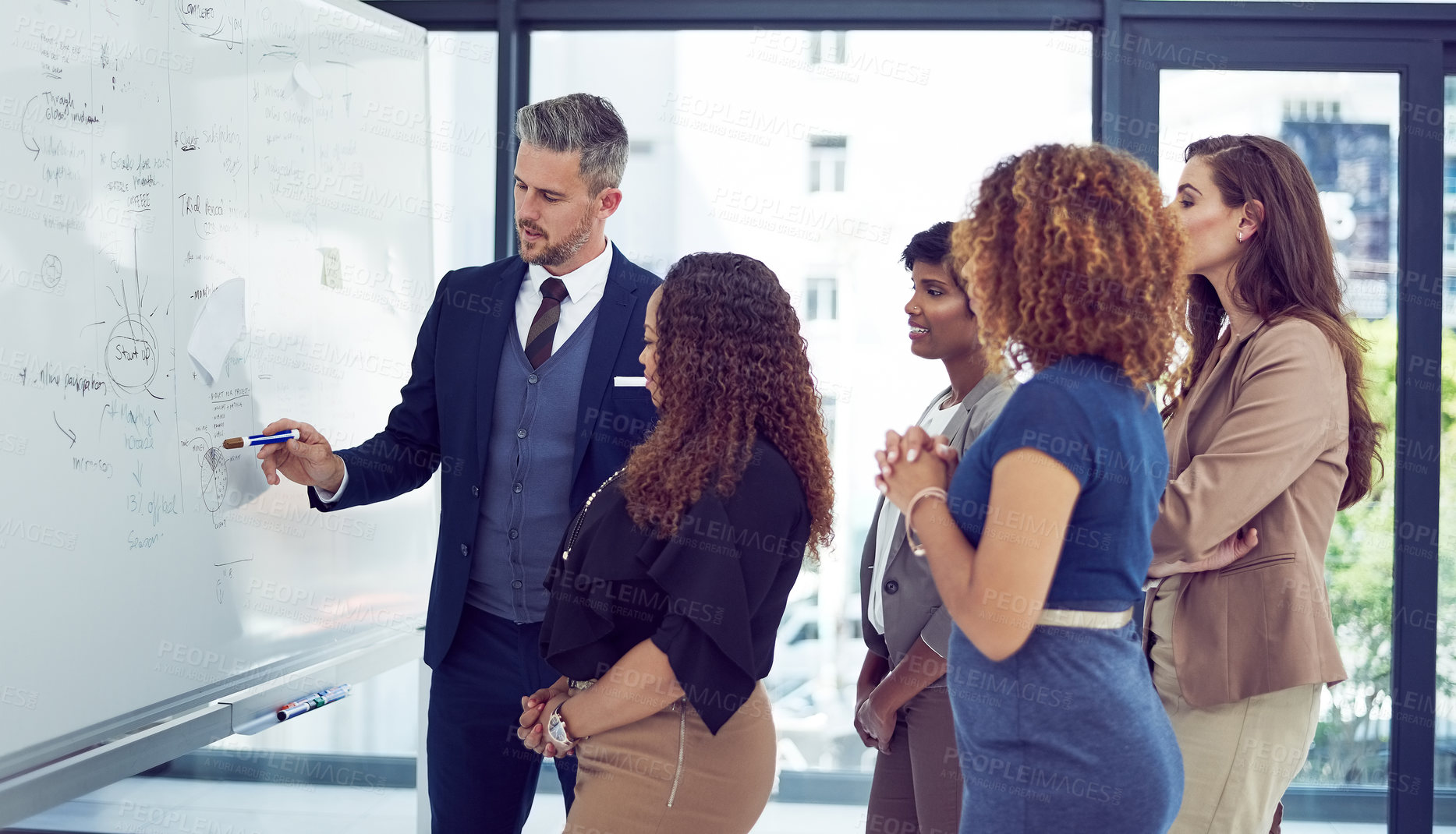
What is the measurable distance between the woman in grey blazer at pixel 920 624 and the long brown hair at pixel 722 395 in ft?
0.82

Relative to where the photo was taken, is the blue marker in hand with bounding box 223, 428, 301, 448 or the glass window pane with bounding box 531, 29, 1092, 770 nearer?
the blue marker in hand with bounding box 223, 428, 301, 448

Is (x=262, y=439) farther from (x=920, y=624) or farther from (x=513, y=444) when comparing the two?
(x=920, y=624)

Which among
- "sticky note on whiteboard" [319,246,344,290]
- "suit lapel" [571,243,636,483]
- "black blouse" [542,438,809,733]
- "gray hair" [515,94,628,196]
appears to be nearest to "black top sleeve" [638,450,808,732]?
"black blouse" [542,438,809,733]

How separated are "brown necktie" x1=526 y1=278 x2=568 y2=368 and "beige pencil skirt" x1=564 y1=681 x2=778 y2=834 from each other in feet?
2.51

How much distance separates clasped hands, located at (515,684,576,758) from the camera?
1461 millimetres

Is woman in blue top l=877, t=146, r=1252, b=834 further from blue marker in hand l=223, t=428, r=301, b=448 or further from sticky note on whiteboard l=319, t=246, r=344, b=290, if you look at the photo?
sticky note on whiteboard l=319, t=246, r=344, b=290

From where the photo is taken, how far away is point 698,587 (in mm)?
1326

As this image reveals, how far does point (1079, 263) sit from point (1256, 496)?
22.3 inches

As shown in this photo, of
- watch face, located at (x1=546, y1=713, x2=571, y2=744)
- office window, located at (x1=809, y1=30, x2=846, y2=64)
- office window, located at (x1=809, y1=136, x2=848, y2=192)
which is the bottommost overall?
watch face, located at (x1=546, y1=713, x2=571, y2=744)

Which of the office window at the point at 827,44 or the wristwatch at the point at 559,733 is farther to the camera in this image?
the office window at the point at 827,44

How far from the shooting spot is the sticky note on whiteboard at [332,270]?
2.12m

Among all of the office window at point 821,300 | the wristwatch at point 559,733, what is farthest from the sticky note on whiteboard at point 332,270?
the office window at point 821,300

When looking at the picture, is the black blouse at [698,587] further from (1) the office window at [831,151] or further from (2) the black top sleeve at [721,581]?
(1) the office window at [831,151]

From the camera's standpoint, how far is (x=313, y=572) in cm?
207
